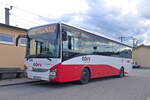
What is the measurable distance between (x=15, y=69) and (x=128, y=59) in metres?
11.1

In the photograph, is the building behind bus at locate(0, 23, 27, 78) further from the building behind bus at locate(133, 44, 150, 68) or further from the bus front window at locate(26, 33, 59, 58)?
the building behind bus at locate(133, 44, 150, 68)

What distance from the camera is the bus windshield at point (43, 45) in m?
9.02

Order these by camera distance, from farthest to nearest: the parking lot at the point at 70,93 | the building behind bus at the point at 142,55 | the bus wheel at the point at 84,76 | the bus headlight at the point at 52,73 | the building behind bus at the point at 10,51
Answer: the building behind bus at the point at 142,55 < the building behind bus at the point at 10,51 < the bus wheel at the point at 84,76 < the bus headlight at the point at 52,73 < the parking lot at the point at 70,93

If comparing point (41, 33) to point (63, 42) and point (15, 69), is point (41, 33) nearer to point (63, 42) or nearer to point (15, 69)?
point (63, 42)

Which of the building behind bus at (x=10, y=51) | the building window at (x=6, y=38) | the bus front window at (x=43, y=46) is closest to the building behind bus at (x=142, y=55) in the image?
the building behind bus at (x=10, y=51)

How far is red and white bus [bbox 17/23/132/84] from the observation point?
902 cm

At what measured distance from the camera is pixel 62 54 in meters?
9.09

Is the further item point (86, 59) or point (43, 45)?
point (86, 59)

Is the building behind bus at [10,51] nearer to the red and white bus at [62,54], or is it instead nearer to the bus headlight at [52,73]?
the red and white bus at [62,54]

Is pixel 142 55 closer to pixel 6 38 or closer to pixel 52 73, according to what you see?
pixel 6 38

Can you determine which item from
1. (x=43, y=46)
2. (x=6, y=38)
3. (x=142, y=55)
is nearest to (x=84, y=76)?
(x=43, y=46)

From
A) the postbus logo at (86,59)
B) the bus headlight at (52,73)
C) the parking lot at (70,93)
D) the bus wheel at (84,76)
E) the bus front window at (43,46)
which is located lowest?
the parking lot at (70,93)

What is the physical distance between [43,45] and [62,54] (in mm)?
1211

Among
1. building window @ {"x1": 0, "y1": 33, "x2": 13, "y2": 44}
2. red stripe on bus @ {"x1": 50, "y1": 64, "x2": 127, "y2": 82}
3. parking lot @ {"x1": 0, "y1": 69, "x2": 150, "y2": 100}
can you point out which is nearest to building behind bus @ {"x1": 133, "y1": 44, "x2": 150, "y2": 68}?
red stripe on bus @ {"x1": 50, "y1": 64, "x2": 127, "y2": 82}
